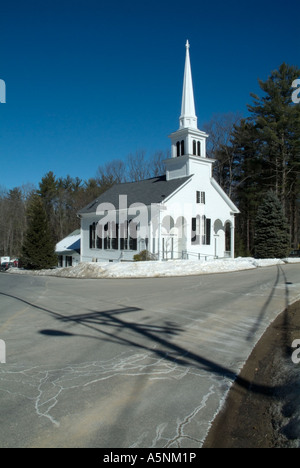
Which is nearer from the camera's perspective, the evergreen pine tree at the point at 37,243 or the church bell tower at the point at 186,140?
the church bell tower at the point at 186,140

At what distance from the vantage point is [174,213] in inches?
1056

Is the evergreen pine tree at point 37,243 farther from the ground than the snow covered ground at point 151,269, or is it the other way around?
the evergreen pine tree at point 37,243

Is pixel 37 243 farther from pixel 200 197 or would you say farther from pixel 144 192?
pixel 200 197

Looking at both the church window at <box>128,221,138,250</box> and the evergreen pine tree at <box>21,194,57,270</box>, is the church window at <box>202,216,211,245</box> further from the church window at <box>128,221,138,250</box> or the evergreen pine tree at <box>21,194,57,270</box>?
the evergreen pine tree at <box>21,194,57,270</box>

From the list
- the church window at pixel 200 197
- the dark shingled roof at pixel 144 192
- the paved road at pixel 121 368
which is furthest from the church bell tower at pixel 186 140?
the paved road at pixel 121 368

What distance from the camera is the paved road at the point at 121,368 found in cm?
355

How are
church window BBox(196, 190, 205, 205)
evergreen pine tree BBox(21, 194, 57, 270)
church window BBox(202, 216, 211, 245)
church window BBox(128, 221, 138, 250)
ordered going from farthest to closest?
evergreen pine tree BBox(21, 194, 57, 270)
church window BBox(202, 216, 211, 245)
church window BBox(196, 190, 205, 205)
church window BBox(128, 221, 138, 250)

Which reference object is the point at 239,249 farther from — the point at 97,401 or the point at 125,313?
the point at 97,401

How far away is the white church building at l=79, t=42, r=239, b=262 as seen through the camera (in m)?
26.5

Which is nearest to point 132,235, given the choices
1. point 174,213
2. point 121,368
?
point 174,213

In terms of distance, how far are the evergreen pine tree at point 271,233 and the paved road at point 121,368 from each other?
20.8 metres

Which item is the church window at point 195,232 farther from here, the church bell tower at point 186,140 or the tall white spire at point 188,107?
the tall white spire at point 188,107

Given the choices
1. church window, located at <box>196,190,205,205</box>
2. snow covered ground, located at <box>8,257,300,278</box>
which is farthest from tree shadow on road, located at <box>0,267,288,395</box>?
church window, located at <box>196,190,205,205</box>

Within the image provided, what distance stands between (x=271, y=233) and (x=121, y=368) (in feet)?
92.2
